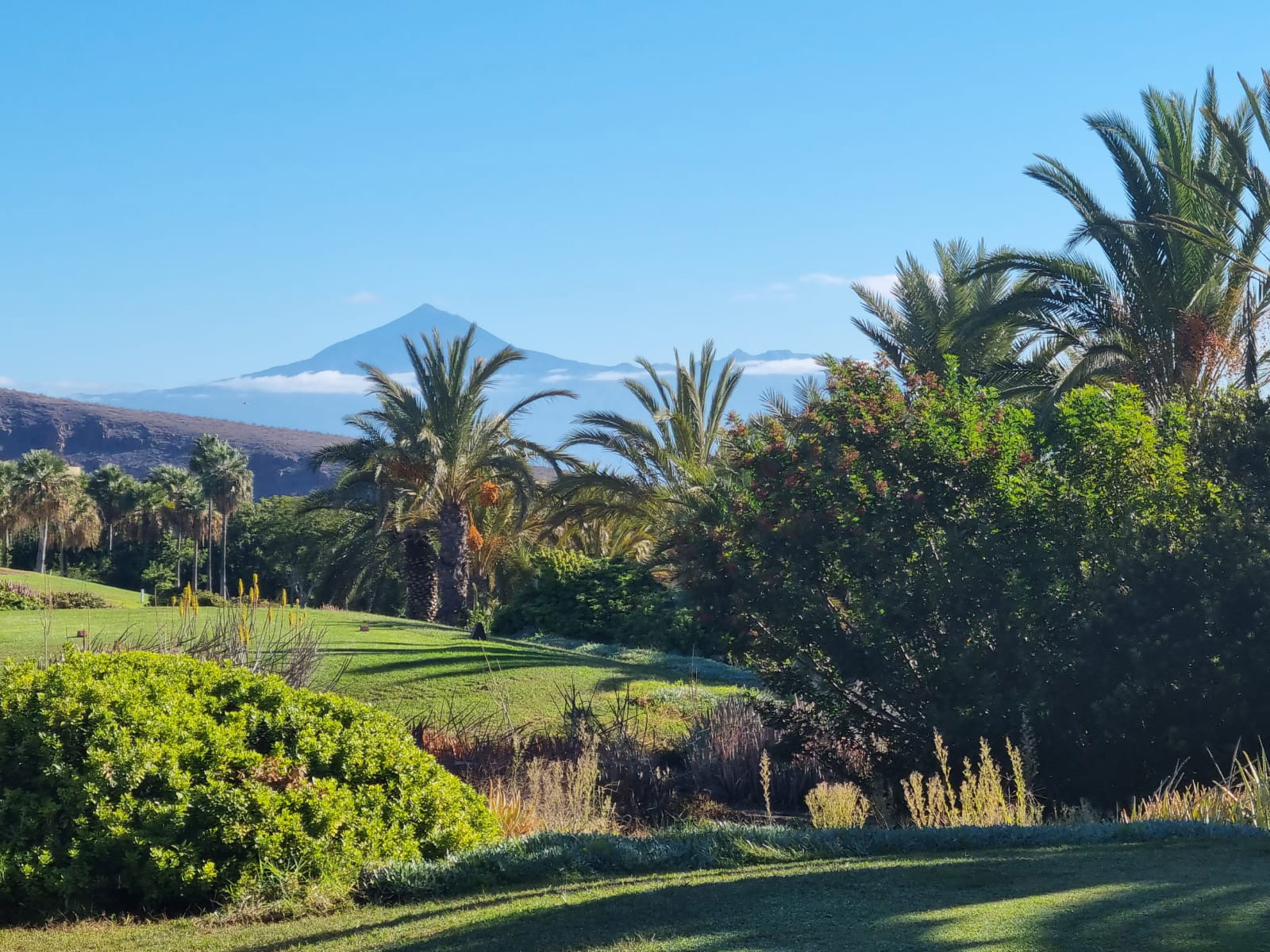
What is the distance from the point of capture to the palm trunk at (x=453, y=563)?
27703 mm

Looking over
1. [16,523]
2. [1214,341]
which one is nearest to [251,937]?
[1214,341]

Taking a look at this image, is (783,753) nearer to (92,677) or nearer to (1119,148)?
(92,677)

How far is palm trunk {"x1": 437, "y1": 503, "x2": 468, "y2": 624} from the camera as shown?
1091 inches

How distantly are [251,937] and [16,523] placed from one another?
62.1 meters

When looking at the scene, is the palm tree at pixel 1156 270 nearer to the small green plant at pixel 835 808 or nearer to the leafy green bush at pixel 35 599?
the small green plant at pixel 835 808

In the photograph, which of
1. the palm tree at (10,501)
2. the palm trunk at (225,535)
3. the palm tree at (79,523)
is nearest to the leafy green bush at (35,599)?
the palm tree at (10,501)

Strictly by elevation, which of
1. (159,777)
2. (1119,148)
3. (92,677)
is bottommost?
(159,777)

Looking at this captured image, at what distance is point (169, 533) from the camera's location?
67438 mm

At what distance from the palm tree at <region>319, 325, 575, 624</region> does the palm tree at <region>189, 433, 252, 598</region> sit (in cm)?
3567

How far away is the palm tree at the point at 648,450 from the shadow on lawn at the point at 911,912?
2030 centimetres

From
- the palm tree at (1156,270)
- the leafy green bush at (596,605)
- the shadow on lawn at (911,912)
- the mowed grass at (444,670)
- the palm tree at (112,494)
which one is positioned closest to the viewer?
the shadow on lawn at (911,912)

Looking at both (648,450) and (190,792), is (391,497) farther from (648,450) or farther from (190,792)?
(190,792)

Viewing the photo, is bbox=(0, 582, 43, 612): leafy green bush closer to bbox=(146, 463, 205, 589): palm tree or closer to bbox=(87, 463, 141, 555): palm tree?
bbox=(146, 463, 205, 589): palm tree

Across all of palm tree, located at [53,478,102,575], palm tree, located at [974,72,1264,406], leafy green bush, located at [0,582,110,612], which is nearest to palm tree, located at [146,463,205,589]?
palm tree, located at [53,478,102,575]
